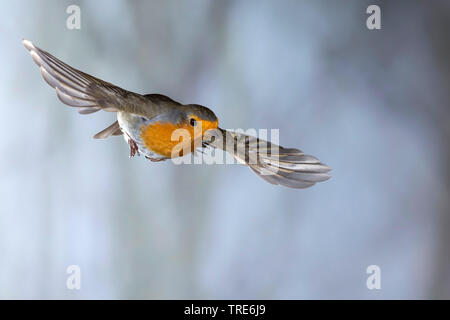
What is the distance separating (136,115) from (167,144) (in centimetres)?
5

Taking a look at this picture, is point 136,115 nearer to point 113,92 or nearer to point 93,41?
point 113,92

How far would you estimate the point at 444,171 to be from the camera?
0.84 m

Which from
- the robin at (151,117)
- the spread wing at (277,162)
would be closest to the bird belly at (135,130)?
the robin at (151,117)

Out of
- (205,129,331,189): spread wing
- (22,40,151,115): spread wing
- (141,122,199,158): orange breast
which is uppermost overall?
(22,40,151,115): spread wing

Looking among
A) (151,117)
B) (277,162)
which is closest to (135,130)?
(151,117)

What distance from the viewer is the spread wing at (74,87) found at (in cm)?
54

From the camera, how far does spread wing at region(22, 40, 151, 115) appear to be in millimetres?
543

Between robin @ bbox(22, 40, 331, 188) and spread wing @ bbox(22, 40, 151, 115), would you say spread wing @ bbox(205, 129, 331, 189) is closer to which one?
robin @ bbox(22, 40, 331, 188)

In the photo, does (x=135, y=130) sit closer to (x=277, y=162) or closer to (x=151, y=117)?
(x=151, y=117)

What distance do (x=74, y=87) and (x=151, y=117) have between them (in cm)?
10

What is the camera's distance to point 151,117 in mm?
587

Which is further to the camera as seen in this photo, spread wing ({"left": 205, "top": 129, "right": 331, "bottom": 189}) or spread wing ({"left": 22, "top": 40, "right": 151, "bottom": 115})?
spread wing ({"left": 205, "top": 129, "right": 331, "bottom": 189})

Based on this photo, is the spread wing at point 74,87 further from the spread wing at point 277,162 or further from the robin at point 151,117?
the spread wing at point 277,162

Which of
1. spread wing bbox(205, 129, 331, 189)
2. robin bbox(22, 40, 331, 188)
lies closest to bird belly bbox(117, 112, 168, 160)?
robin bbox(22, 40, 331, 188)
